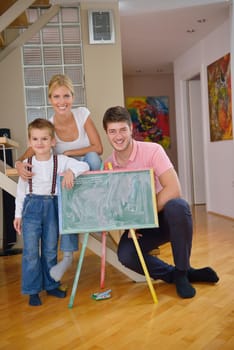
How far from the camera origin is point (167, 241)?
7.94 feet

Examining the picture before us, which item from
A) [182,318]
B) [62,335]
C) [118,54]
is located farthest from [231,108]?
[62,335]

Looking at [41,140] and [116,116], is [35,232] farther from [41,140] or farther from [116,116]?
[116,116]

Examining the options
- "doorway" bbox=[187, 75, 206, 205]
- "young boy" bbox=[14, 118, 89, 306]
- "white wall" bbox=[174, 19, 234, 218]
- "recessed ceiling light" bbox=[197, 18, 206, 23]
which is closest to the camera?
"young boy" bbox=[14, 118, 89, 306]

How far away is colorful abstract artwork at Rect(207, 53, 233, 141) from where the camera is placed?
16.1 ft

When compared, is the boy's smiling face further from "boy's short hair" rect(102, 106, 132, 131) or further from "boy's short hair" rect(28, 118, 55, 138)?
"boy's short hair" rect(102, 106, 132, 131)

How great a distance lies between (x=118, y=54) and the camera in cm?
403

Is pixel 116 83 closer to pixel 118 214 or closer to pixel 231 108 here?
pixel 231 108

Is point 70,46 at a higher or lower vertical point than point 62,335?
higher

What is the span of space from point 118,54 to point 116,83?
0.29 m

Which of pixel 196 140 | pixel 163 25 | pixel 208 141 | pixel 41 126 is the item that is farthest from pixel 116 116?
pixel 196 140

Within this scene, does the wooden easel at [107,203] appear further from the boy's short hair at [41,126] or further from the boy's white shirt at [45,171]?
the boy's short hair at [41,126]

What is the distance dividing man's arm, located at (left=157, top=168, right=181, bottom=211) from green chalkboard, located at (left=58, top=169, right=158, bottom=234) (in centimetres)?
8

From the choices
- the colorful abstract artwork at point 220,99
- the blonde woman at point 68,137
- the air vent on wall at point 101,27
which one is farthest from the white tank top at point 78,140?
the colorful abstract artwork at point 220,99

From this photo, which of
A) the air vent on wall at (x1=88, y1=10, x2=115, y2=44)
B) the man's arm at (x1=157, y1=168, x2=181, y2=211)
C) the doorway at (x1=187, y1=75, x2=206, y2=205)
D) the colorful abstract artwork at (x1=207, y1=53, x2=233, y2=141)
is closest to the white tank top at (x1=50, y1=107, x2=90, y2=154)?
the man's arm at (x1=157, y1=168, x2=181, y2=211)
